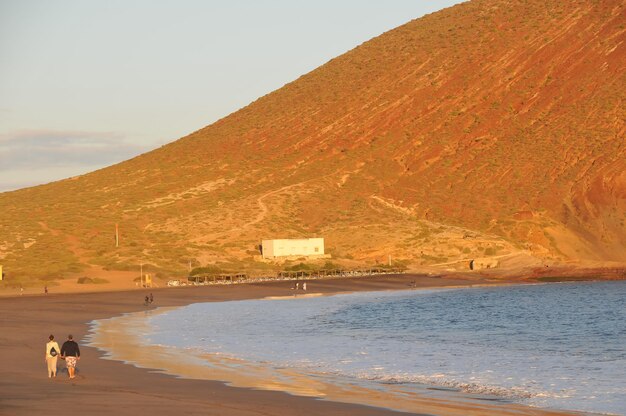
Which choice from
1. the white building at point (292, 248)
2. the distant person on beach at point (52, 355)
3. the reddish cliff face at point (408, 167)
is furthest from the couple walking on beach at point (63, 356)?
the white building at point (292, 248)

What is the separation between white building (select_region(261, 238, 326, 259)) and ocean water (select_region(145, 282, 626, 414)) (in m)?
37.2

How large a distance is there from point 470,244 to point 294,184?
33.7m

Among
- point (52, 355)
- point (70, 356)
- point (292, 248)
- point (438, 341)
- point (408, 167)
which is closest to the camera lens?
point (52, 355)

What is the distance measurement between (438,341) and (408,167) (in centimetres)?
10945

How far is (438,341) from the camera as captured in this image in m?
43.2

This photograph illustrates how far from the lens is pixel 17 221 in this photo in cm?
13550

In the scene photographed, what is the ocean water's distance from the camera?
92.5ft

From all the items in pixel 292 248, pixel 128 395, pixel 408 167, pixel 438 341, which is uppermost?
pixel 408 167

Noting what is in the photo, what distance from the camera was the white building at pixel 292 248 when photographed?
116m

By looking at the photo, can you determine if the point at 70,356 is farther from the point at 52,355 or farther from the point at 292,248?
the point at 292,248

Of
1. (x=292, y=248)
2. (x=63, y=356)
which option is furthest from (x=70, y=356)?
(x=292, y=248)

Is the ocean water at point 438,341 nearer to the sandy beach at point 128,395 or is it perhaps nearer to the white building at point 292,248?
the sandy beach at point 128,395

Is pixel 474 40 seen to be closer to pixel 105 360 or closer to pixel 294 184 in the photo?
pixel 294 184

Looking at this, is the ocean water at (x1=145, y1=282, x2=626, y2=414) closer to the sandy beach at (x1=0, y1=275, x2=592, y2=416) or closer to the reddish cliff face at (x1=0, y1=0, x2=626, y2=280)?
the sandy beach at (x1=0, y1=275, x2=592, y2=416)
